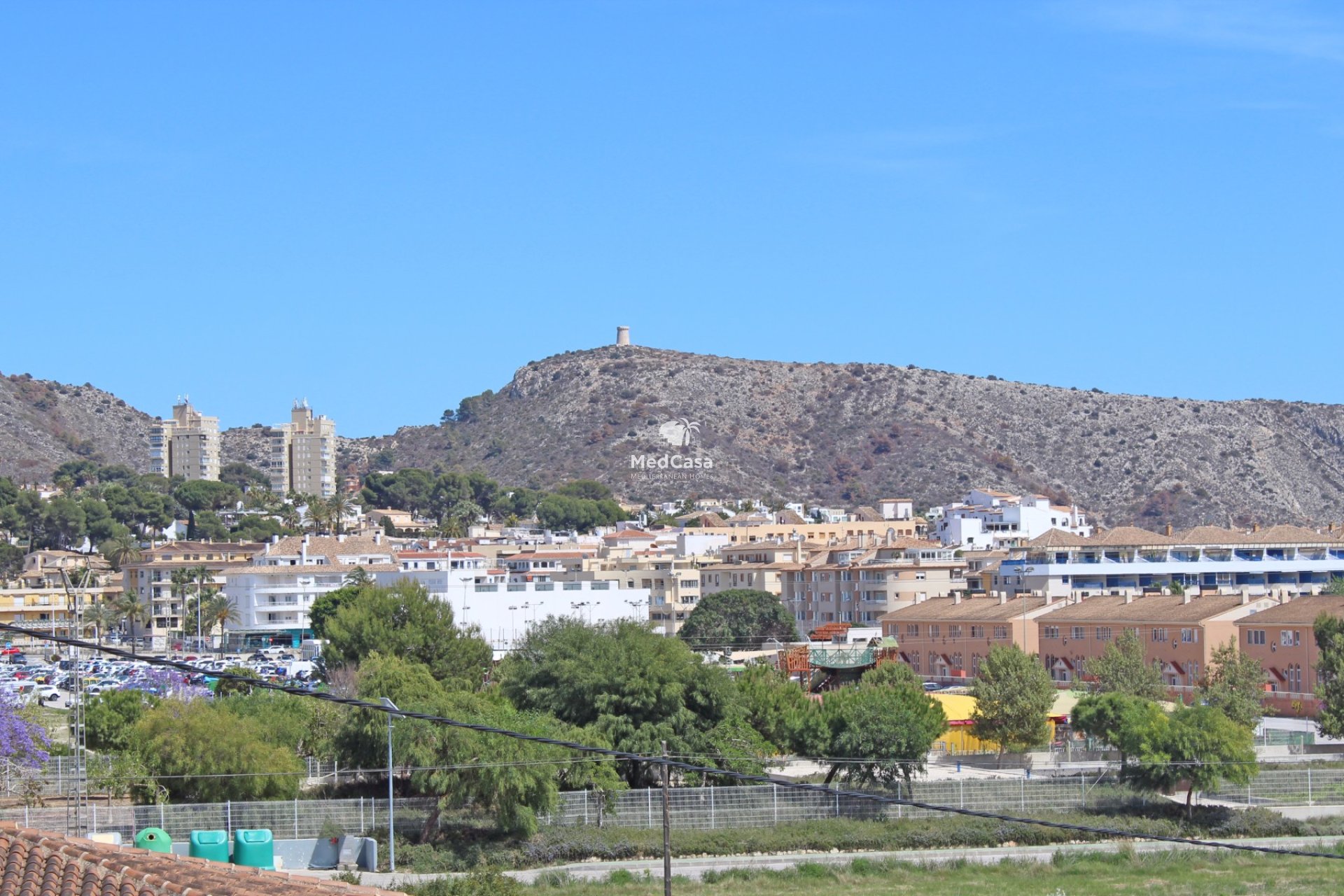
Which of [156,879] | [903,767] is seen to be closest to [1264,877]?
[903,767]

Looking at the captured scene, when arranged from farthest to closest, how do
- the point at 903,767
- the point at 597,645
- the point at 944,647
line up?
the point at 944,647
the point at 597,645
the point at 903,767

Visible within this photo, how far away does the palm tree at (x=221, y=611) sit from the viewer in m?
105

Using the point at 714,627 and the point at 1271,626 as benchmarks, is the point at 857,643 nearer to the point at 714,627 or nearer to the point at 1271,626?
the point at 714,627

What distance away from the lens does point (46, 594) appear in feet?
389

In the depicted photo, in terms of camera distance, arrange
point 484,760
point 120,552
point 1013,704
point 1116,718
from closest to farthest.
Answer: point 484,760
point 1116,718
point 1013,704
point 120,552

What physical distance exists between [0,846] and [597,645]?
105ft

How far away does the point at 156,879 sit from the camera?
49.9 ft

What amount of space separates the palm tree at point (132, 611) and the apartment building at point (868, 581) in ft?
134

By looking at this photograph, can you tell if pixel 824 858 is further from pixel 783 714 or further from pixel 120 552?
pixel 120 552

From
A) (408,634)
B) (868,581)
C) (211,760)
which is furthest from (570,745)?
(868,581)

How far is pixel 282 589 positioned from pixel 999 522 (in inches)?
2470

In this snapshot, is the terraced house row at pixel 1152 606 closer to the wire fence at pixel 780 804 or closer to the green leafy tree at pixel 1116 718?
the green leafy tree at pixel 1116 718

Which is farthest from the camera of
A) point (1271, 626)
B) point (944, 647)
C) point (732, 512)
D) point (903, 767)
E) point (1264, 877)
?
point (732, 512)

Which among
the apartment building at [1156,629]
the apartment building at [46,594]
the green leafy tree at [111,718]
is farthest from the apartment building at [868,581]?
the green leafy tree at [111,718]
